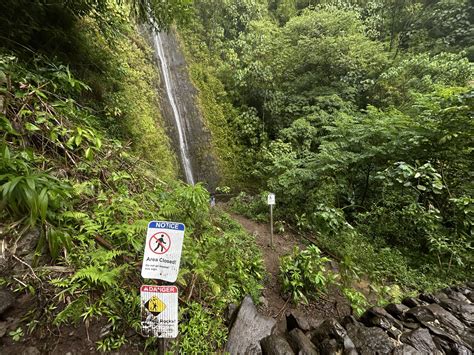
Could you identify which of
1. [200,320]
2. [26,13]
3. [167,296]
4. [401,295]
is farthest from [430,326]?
[26,13]

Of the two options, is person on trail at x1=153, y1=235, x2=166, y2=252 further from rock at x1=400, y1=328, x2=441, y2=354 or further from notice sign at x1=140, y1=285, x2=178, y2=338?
rock at x1=400, y1=328, x2=441, y2=354

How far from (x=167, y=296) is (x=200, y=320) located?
0.94 metres

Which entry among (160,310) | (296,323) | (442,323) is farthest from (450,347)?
(160,310)

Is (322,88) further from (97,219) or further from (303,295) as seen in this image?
(97,219)

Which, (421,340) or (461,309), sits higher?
(421,340)

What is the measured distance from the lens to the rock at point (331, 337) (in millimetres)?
2410

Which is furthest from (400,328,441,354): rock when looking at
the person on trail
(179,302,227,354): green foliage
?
the person on trail

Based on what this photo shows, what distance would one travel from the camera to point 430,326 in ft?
9.02

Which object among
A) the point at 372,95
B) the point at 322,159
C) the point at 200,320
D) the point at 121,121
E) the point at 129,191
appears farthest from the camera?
the point at 372,95

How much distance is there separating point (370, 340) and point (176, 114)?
815cm

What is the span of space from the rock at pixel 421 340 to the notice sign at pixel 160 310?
8.12 feet

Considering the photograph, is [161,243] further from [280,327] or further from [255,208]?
[255,208]

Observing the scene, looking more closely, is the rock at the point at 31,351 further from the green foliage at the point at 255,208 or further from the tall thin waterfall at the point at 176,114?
the tall thin waterfall at the point at 176,114

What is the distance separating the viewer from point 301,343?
7.96ft
